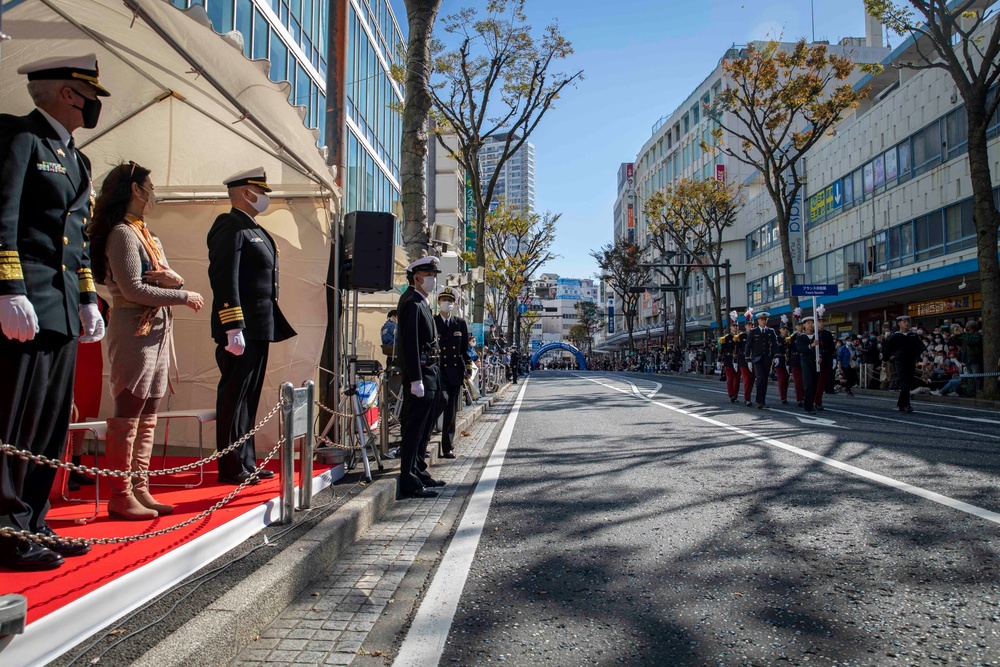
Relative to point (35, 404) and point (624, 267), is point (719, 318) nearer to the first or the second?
point (624, 267)

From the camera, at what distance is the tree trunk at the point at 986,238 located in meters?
16.4

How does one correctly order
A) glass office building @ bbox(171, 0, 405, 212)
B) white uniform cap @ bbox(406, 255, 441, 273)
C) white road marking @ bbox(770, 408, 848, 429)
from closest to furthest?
white uniform cap @ bbox(406, 255, 441, 273)
white road marking @ bbox(770, 408, 848, 429)
glass office building @ bbox(171, 0, 405, 212)

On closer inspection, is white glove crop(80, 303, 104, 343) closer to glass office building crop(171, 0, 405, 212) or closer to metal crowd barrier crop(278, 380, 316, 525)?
metal crowd barrier crop(278, 380, 316, 525)

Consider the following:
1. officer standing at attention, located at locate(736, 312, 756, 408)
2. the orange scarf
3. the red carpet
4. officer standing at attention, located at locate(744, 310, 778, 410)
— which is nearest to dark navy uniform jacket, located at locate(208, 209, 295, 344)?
the orange scarf

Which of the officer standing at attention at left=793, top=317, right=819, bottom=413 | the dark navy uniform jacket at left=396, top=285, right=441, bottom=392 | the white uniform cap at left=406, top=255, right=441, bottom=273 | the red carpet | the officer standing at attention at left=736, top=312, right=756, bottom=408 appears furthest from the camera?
the officer standing at attention at left=736, top=312, right=756, bottom=408

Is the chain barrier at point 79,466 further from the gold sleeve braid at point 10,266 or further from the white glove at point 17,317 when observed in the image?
the gold sleeve braid at point 10,266

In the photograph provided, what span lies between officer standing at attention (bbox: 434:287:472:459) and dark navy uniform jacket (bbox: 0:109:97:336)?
431 centimetres

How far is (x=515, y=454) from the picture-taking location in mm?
8094

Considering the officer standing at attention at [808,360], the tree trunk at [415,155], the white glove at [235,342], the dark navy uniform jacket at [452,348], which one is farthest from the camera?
the officer standing at attention at [808,360]

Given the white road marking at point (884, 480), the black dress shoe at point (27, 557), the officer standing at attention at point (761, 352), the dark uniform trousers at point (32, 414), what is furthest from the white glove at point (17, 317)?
the officer standing at attention at point (761, 352)

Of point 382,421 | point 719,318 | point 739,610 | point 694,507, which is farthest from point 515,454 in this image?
point 719,318

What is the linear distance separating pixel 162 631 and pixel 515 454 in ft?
18.6

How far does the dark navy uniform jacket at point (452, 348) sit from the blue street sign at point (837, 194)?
3117cm

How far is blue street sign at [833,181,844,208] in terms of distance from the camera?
34.0m
